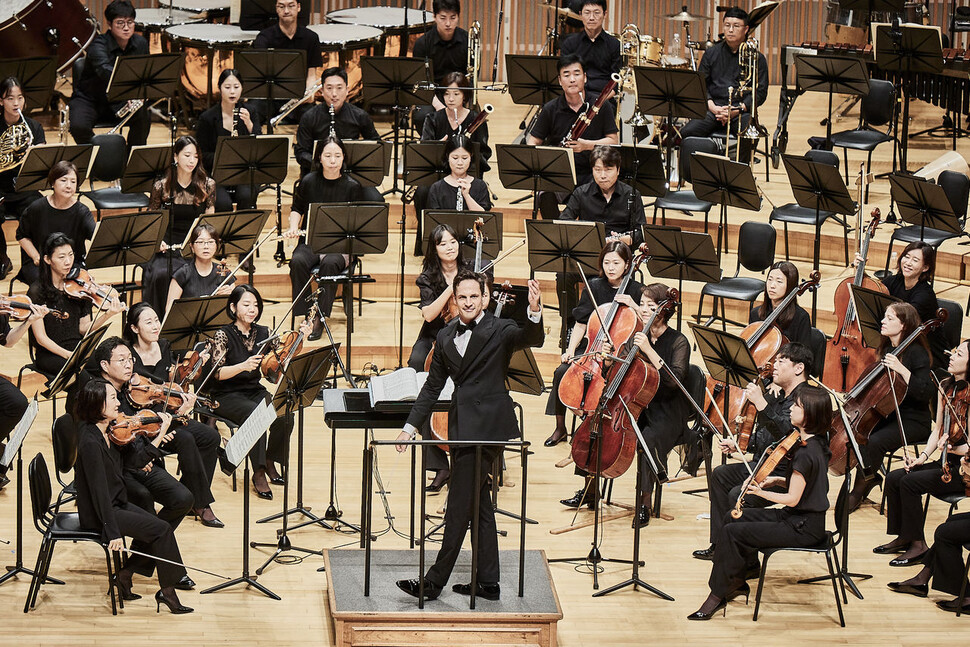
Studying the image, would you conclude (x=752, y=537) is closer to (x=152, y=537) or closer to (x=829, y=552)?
(x=829, y=552)

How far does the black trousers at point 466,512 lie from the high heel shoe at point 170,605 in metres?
0.98

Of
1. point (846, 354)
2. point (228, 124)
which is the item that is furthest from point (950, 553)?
point (228, 124)

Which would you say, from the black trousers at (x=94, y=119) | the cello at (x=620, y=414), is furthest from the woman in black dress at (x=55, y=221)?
the cello at (x=620, y=414)

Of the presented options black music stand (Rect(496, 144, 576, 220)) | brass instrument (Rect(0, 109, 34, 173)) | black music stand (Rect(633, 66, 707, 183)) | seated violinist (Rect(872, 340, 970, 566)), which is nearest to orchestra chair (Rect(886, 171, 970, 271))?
black music stand (Rect(633, 66, 707, 183))

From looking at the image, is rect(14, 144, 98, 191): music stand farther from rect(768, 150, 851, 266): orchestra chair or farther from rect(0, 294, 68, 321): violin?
rect(768, 150, 851, 266): orchestra chair

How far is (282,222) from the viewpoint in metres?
8.99

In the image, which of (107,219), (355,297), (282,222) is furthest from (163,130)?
(107,219)

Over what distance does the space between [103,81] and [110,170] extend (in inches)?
44.9

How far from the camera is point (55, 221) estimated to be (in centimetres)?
741

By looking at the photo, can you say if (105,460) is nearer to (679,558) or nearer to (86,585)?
(86,585)

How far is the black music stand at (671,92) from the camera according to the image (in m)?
7.97

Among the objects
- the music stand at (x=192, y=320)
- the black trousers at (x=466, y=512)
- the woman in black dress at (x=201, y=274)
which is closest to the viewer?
the black trousers at (x=466, y=512)

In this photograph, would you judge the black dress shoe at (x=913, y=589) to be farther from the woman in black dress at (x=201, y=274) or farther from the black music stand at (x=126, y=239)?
the black music stand at (x=126, y=239)

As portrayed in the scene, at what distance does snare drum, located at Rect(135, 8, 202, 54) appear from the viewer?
389 inches
